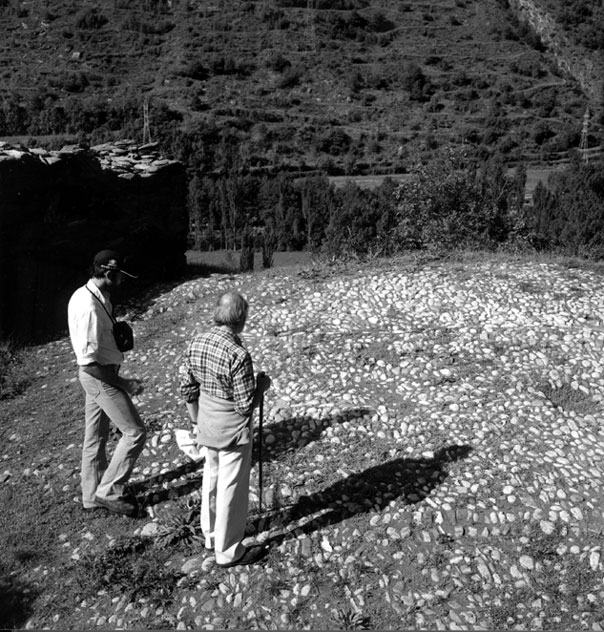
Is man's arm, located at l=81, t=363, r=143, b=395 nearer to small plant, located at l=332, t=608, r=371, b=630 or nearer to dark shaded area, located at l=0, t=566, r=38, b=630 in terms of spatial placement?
dark shaded area, located at l=0, t=566, r=38, b=630

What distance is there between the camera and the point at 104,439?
6.11 m

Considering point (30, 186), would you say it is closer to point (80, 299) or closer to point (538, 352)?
point (80, 299)

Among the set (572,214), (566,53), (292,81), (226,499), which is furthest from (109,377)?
(566,53)

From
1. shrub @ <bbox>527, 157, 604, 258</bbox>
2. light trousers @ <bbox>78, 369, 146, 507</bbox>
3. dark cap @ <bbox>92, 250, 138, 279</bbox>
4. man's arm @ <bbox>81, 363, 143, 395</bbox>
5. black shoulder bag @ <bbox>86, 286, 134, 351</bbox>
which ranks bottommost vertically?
shrub @ <bbox>527, 157, 604, 258</bbox>

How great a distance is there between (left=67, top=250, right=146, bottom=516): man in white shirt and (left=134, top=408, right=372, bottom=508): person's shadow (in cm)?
44

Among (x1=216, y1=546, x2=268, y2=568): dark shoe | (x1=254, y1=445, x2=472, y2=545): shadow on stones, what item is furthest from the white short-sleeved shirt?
(x1=254, y1=445, x2=472, y2=545): shadow on stones

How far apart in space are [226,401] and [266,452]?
2778 millimetres

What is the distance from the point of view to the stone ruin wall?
113 meters

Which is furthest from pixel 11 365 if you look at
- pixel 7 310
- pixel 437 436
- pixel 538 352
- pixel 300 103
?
pixel 300 103

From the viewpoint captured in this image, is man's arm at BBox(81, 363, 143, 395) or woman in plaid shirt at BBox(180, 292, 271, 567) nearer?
woman in plaid shirt at BBox(180, 292, 271, 567)

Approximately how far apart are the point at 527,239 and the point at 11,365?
16579 millimetres


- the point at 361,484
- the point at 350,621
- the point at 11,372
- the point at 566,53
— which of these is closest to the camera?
the point at 350,621

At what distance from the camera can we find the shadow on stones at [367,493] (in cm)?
618

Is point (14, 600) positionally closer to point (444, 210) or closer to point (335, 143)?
point (444, 210)
